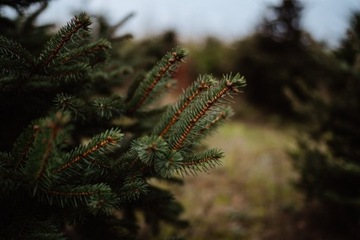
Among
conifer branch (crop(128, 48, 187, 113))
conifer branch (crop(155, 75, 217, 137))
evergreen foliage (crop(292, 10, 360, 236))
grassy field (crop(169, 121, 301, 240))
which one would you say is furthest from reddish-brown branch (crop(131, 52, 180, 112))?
evergreen foliage (crop(292, 10, 360, 236))

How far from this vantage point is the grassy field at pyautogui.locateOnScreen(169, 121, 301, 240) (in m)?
4.20

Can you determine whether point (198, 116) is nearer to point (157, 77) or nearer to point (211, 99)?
point (211, 99)

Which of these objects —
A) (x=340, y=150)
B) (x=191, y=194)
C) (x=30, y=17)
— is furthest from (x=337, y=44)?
(x=30, y=17)

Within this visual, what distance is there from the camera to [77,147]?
1290 millimetres

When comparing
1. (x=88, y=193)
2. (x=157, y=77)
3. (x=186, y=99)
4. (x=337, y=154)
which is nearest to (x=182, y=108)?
(x=186, y=99)

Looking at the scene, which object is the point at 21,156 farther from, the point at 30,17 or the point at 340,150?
the point at 340,150

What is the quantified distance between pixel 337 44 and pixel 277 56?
7.03m

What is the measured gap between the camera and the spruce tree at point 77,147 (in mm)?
1175

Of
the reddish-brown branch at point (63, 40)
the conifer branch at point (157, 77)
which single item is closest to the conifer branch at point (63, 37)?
the reddish-brown branch at point (63, 40)

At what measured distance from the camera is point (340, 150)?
3797mm

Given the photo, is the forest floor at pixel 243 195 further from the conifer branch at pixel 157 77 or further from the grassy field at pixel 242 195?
the conifer branch at pixel 157 77

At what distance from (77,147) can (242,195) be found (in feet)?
15.9

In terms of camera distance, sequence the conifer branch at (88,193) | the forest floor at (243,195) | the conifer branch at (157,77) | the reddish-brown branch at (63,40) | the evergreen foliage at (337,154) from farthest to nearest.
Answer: the forest floor at (243,195) < the evergreen foliage at (337,154) < the conifer branch at (157,77) < the reddish-brown branch at (63,40) < the conifer branch at (88,193)

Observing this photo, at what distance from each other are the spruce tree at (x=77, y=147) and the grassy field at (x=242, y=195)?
1380mm
